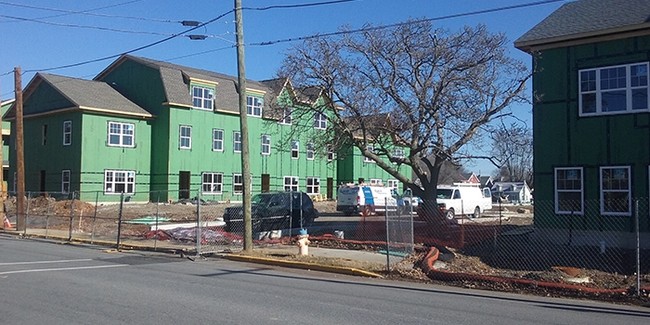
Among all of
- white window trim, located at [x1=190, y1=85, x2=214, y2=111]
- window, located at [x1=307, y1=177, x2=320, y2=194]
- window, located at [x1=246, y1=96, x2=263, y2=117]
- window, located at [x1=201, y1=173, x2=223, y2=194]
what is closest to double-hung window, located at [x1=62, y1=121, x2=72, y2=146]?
white window trim, located at [x1=190, y1=85, x2=214, y2=111]

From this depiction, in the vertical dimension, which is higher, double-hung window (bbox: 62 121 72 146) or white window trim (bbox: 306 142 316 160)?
double-hung window (bbox: 62 121 72 146)

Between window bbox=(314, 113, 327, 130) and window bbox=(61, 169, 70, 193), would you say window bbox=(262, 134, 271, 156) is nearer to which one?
window bbox=(314, 113, 327, 130)

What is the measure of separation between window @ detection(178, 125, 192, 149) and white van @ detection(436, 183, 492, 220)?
63.9 ft

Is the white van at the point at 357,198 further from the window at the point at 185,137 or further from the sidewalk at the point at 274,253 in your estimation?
the sidewalk at the point at 274,253

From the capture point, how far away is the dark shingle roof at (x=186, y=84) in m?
45.3

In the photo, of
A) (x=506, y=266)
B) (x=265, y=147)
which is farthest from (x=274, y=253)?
(x=265, y=147)

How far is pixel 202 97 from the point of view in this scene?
47.3 metres

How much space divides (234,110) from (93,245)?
28.0 m

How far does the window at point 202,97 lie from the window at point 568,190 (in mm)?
31289

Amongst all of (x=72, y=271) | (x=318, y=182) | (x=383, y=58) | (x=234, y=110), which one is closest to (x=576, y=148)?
(x=383, y=58)

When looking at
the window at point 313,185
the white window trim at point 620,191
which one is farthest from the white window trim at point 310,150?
the white window trim at point 620,191

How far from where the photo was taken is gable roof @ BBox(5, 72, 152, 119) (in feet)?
140

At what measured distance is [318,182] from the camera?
55.9 m

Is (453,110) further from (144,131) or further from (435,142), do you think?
(144,131)
